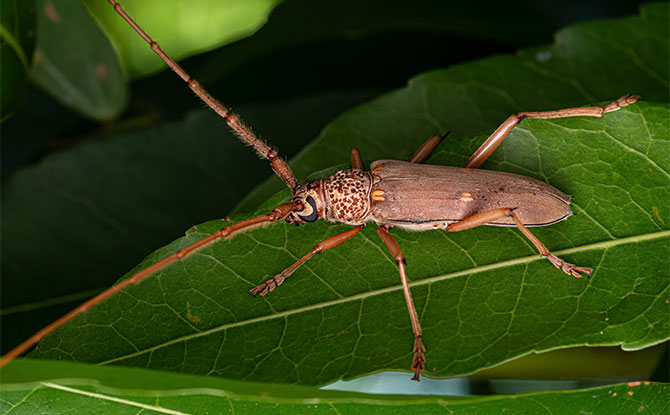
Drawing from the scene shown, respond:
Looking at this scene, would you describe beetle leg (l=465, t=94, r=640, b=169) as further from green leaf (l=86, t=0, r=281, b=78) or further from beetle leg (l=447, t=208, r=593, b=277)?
green leaf (l=86, t=0, r=281, b=78)

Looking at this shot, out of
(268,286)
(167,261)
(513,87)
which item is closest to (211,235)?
(167,261)

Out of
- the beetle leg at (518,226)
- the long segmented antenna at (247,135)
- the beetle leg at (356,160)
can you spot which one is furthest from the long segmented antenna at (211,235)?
the beetle leg at (518,226)

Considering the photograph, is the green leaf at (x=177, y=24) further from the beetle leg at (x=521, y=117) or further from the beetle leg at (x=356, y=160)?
the beetle leg at (x=521, y=117)

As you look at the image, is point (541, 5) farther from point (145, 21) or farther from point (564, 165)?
point (145, 21)

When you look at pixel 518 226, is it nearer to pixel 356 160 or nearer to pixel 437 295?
pixel 437 295

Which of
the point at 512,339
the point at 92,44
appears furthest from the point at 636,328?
the point at 92,44

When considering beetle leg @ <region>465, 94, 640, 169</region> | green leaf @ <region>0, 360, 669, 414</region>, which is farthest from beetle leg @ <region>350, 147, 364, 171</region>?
green leaf @ <region>0, 360, 669, 414</region>

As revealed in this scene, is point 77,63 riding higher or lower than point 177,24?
higher
